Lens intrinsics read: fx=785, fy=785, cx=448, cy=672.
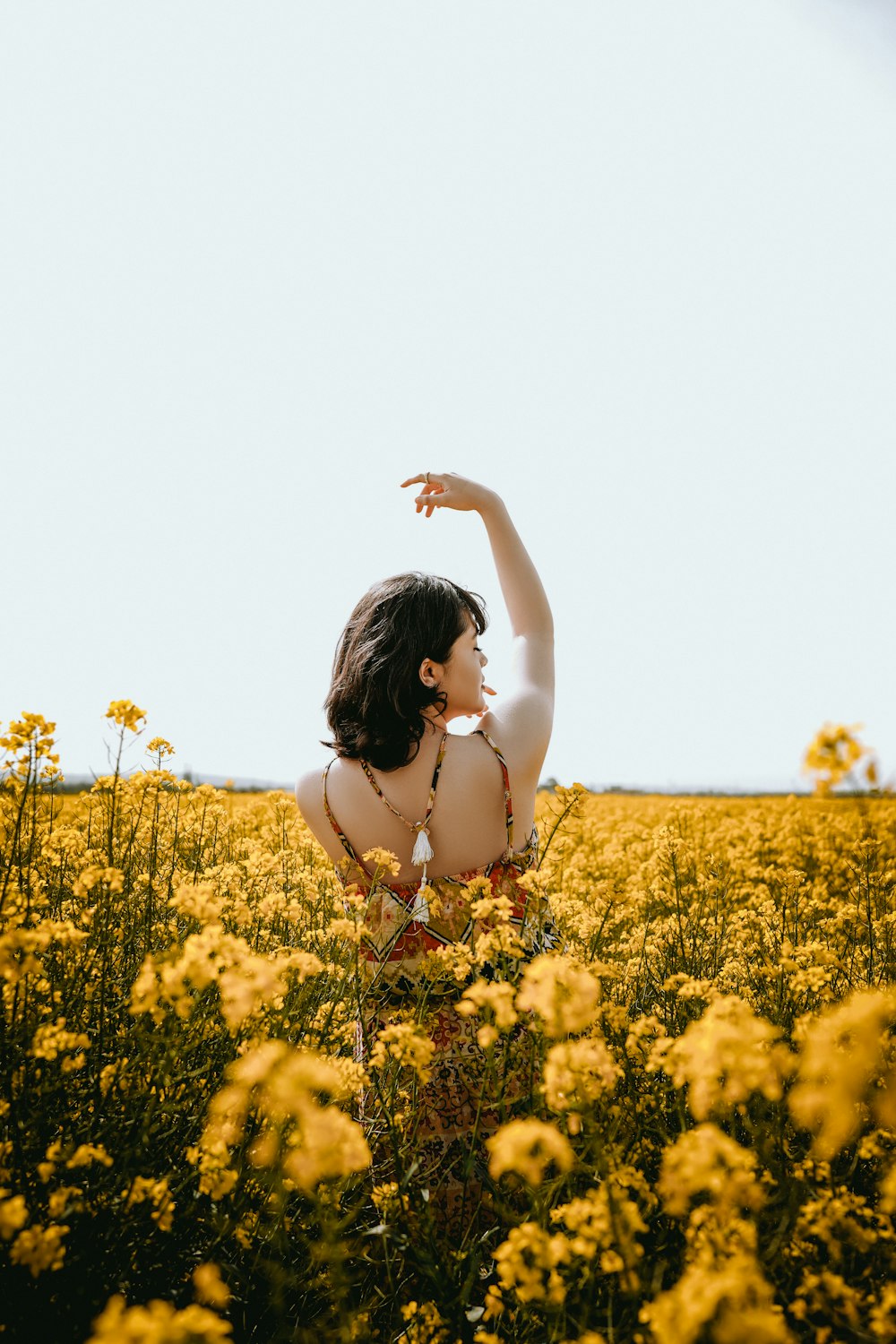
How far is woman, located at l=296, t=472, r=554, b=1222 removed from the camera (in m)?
2.11

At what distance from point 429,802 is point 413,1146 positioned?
2.91 ft

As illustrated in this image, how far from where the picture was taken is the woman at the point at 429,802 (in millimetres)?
2111

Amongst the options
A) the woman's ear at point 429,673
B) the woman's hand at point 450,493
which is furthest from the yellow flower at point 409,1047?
the woman's hand at point 450,493

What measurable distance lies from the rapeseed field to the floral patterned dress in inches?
2.0

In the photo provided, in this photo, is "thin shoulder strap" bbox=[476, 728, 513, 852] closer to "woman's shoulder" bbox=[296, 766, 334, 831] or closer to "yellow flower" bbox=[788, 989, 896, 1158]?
"woman's shoulder" bbox=[296, 766, 334, 831]

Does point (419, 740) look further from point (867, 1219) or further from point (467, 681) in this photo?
point (867, 1219)

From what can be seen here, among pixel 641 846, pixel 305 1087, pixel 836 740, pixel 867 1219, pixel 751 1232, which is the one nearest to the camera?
pixel 305 1087

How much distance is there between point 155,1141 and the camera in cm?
194

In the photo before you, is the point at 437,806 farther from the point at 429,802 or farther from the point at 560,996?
the point at 560,996

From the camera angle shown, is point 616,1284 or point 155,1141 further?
point 155,1141

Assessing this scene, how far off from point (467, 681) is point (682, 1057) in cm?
122

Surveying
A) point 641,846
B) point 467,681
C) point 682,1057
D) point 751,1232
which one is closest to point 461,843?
point 467,681

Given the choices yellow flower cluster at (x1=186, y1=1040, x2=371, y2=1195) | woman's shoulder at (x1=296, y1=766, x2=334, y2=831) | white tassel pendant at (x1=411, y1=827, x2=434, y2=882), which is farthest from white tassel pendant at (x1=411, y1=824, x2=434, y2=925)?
yellow flower cluster at (x1=186, y1=1040, x2=371, y2=1195)

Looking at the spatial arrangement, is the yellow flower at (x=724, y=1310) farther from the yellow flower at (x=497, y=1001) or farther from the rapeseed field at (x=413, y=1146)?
the yellow flower at (x=497, y=1001)
